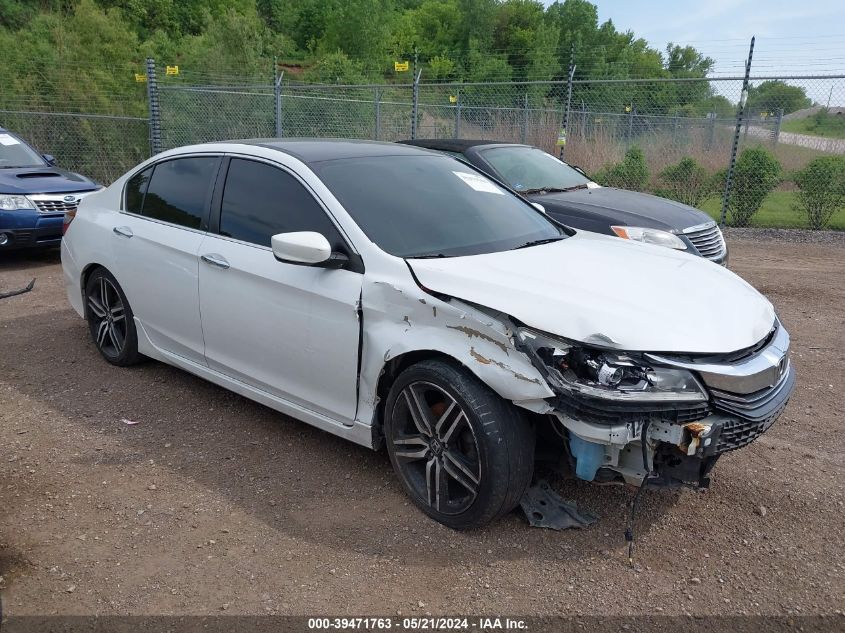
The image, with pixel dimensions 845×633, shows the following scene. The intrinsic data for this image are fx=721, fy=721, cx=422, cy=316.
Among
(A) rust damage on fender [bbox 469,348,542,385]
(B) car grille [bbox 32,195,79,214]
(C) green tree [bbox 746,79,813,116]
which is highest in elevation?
(C) green tree [bbox 746,79,813,116]

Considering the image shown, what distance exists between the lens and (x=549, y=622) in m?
2.65

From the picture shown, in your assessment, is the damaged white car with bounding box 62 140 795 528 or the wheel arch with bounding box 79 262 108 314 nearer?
the damaged white car with bounding box 62 140 795 528

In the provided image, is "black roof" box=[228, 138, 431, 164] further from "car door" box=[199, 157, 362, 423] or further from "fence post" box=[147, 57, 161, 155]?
"fence post" box=[147, 57, 161, 155]

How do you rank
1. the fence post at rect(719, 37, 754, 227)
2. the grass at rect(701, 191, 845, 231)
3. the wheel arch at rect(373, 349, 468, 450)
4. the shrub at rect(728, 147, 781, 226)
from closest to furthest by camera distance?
the wheel arch at rect(373, 349, 468, 450)
the fence post at rect(719, 37, 754, 227)
the shrub at rect(728, 147, 781, 226)
the grass at rect(701, 191, 845, 231)

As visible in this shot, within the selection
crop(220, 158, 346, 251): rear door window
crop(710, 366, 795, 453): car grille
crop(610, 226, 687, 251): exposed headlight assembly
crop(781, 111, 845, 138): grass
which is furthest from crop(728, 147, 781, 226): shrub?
crop(220, 158, 346, 251): rear door window

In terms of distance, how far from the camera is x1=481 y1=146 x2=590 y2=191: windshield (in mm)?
7582

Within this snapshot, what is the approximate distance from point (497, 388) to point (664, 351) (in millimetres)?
656

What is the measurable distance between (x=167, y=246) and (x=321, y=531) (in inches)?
82.7

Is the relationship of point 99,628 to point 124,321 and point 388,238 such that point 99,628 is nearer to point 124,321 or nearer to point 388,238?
point 388,238

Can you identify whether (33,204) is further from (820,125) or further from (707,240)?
(820,125)

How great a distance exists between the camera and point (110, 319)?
511cm

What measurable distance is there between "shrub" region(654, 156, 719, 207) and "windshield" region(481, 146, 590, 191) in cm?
559

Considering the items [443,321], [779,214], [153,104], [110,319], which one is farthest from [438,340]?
[779,214]

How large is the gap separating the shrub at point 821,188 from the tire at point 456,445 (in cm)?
1069
